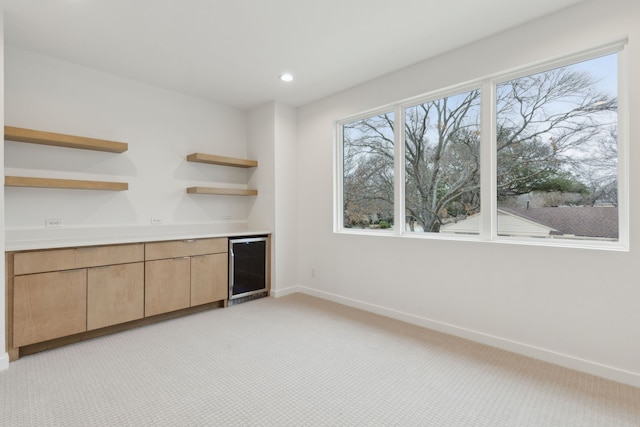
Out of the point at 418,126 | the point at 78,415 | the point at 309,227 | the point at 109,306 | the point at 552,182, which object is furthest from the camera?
the point at 309,227

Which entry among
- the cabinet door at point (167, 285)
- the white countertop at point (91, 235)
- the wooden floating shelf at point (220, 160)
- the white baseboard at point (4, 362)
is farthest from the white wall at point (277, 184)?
the white baseboard at point (4, 362)

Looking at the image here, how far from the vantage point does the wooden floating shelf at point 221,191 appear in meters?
4.06

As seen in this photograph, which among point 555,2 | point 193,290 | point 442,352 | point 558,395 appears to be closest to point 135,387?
point 193,290

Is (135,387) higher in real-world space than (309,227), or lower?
lower

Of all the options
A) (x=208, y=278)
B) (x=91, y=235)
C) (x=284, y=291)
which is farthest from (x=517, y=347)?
(x=91, y=235)

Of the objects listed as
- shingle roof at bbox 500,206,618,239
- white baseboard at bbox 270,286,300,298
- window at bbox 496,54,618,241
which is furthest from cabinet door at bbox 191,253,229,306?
shingle roof at bbox 500,206,618,239

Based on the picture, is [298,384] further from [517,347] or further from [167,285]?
[167,285]

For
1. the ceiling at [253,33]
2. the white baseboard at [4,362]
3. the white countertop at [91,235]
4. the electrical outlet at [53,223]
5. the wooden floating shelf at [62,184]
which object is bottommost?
the white baseboard at [4,362]

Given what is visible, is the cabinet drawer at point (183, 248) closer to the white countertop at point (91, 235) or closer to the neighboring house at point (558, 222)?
the white countertop at point (91, 235)

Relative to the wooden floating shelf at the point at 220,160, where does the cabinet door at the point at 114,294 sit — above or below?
below

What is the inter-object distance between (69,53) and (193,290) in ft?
8.51

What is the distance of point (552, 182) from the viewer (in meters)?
2.62

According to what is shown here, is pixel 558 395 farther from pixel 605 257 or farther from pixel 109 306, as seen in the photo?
pixel 109 306

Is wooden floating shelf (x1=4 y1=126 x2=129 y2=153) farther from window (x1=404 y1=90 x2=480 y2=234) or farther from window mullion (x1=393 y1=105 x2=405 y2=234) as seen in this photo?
window (x1=404 y1=90 x2=480 y2=234)
